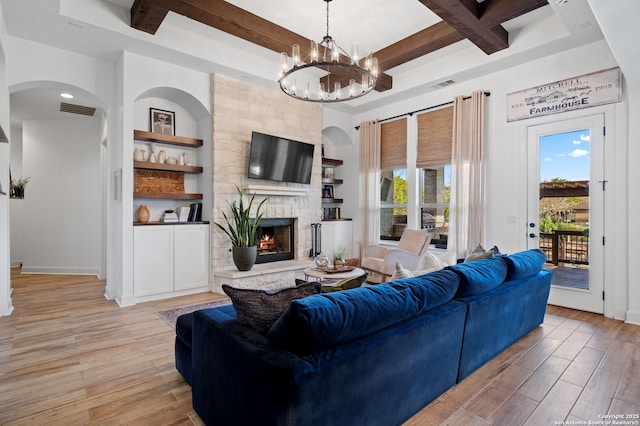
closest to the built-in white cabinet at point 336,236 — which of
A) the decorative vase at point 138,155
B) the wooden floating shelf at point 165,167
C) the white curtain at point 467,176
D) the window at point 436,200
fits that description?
the window at point 436,200

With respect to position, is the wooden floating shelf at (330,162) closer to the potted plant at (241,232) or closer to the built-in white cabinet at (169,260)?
the potted plant at (241,232)

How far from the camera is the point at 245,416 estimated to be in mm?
1461

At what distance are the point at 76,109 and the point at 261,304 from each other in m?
6.08

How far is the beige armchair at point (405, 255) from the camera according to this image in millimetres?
Result: 4695

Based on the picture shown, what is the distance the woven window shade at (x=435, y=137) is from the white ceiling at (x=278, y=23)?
1.59 feet

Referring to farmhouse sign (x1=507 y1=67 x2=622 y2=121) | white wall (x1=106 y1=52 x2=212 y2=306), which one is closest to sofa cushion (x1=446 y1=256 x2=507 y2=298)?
farmhouse sign (x1=507 y1=67 x2=622 y2=121)

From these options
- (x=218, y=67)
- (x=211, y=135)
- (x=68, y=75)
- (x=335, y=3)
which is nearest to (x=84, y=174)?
(x=68, y=75)

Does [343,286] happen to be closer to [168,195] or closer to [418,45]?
[168,195]

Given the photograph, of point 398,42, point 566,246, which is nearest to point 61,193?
point 398,42

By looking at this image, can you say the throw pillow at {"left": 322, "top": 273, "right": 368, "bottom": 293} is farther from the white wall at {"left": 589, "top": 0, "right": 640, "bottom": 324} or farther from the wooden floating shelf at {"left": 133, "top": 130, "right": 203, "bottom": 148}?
the wooden floating shelf at {"left": 133, "top": 130, "right": 203, "bottom": 148}

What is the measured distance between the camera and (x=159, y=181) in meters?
4.85

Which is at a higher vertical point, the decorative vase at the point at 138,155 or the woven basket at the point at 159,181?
the decorative vase at the point at 138,155

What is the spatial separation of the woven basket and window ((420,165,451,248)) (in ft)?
12.7

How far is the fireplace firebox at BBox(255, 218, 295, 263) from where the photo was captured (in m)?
5.51
